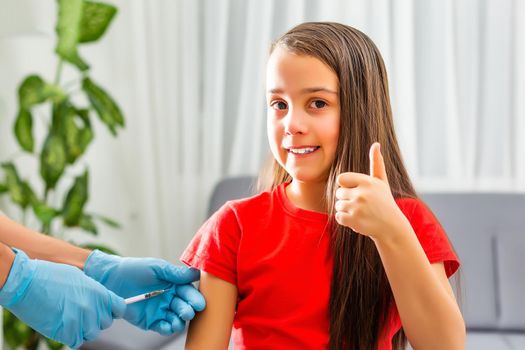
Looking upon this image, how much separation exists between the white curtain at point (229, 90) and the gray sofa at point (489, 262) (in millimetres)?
217

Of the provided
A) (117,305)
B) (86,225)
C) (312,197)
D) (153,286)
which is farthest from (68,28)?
(312,197)

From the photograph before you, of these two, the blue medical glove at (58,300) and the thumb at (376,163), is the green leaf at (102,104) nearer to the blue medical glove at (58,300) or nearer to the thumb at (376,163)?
the blue medical glove at (58,300)

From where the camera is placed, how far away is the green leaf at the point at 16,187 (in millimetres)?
2740

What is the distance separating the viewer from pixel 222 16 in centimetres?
319

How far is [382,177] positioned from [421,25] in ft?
5.77

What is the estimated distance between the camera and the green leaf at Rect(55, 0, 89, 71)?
269cm

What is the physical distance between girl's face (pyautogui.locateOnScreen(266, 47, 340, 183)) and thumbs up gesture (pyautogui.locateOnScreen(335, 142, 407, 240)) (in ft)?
0.58

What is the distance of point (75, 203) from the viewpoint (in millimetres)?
2822

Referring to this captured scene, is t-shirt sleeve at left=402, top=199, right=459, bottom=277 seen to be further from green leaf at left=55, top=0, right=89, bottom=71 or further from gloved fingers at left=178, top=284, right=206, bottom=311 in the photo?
green leaf at left=55, top=0, right=89, bottom=71

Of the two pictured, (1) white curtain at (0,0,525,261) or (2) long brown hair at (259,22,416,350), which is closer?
(2) long brown hair at (259,22,416,350)

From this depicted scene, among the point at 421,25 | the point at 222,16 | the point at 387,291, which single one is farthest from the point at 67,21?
the point at 387,291

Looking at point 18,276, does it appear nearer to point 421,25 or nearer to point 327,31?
point 327,31

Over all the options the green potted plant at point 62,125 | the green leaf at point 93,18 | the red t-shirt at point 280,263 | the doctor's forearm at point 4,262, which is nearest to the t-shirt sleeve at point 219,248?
the red t-shirt at point 280,263

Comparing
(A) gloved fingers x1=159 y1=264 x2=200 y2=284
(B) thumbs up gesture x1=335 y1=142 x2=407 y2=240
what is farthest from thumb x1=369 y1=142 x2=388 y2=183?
(A) gloved fingers x1=159 y1=264 x2=200 y2=284
